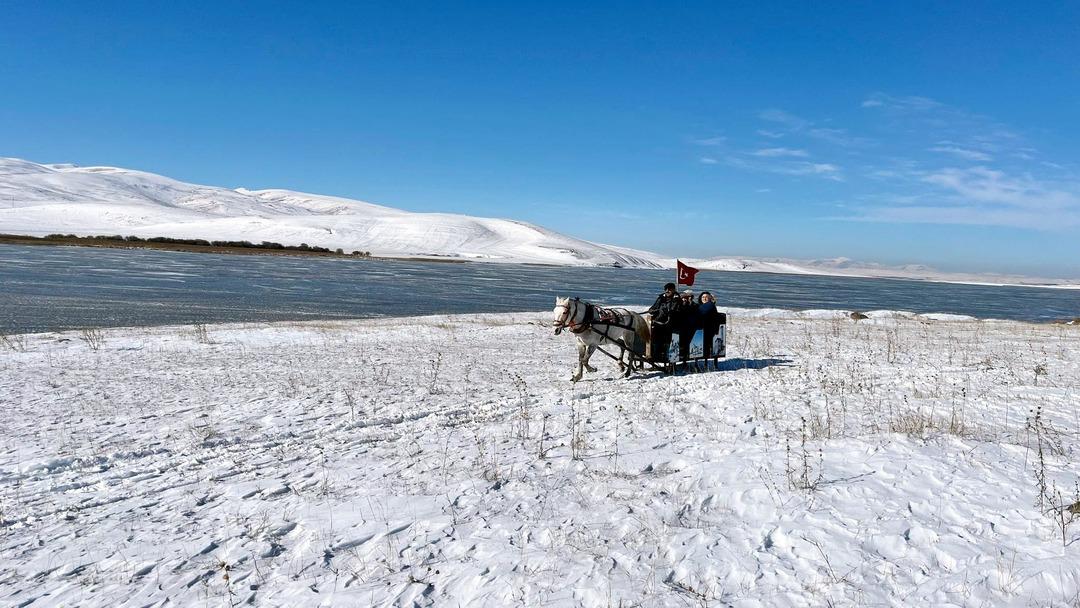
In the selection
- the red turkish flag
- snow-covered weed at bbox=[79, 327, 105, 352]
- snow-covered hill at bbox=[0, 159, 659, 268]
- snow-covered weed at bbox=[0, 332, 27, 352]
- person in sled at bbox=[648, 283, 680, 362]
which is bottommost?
snow-covered weed at bbox=[0, 332, 27, 352]

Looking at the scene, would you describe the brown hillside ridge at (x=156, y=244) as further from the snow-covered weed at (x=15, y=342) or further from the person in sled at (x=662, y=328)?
the person in sled at (x=662, y=328)

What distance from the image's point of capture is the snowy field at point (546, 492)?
388cm

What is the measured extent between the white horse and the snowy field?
3.32ft

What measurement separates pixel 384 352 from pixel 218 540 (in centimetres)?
1063

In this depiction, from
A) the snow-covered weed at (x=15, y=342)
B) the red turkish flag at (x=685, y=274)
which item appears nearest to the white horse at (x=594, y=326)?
the red turkish flag at (x=685, y=274)

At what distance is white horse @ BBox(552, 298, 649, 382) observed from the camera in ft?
35.1

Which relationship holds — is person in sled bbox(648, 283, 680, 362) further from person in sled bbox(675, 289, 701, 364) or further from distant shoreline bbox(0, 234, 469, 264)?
distant shoreline bbox(0, 234, 469, 264)

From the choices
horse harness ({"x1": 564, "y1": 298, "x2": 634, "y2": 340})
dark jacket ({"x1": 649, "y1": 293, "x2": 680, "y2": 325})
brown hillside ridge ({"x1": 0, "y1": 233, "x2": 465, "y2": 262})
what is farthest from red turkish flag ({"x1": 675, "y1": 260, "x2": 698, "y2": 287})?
brown hillside ridge ({"x1": 0, "y1": 233, "x2": 465, "y2": 262})

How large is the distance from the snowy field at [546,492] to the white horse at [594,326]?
1.01 metres

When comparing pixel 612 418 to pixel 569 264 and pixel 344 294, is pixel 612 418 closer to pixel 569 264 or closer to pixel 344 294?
pixel 344 294

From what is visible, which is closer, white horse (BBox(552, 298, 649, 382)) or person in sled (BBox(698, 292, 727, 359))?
white horse (BBox(552, 298, 649, 382))

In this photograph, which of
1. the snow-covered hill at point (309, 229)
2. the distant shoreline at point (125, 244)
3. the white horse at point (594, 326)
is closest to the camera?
the white horse at point (594, 326)

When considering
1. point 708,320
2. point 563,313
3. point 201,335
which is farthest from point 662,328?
point 201,335

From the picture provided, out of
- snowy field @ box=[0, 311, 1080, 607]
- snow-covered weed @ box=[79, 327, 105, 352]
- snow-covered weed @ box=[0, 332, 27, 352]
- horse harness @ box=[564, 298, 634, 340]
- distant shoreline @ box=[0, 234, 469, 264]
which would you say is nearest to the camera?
snowy field @ box=[0, 311, 1080, 607]
